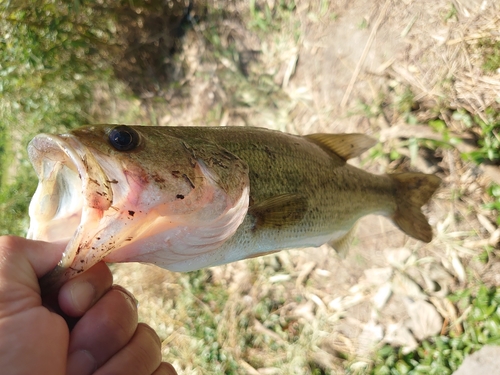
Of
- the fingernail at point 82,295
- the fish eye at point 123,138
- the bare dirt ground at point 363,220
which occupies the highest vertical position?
the fish eye at point 123,138

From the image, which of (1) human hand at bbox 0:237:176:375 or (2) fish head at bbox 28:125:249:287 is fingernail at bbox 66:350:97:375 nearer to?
(1) human hand at bbox 0:237:176:375

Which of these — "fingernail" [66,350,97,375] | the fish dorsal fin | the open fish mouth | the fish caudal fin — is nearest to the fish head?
the open fish mouth

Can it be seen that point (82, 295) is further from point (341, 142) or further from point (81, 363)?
point (341, 142)

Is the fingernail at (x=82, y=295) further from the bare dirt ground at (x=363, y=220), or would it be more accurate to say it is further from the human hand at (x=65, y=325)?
the bare dirt ground at (x=363, y=220)

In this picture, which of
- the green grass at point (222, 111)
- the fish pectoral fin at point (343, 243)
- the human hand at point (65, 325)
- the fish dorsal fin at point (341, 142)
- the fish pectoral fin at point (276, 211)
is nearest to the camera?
the human hand at point (65, 325)

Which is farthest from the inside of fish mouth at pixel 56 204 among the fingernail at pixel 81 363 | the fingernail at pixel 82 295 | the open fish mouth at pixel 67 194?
the fingernail at pixel 81 363

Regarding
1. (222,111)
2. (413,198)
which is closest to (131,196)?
(413,198)

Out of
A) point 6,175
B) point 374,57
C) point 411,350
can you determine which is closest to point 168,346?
point 411,350
